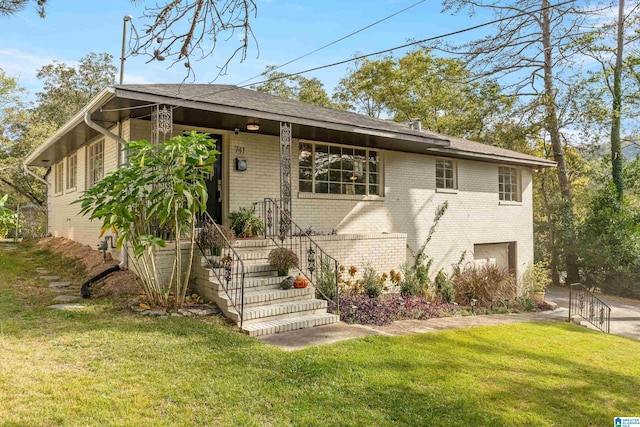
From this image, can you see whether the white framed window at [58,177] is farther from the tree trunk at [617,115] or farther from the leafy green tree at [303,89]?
the tree trunk at [617,115]

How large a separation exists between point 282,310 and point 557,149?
18.6 meters

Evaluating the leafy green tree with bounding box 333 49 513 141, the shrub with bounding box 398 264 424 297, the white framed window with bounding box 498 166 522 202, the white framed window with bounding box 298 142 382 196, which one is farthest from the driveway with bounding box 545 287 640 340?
the leafy green tree with bounding box 333 49 513 141

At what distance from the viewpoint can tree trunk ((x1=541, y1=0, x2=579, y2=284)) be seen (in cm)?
1855

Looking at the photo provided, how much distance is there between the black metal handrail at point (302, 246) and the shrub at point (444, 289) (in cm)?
350

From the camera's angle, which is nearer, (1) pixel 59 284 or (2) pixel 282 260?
(2) pixel 282 260

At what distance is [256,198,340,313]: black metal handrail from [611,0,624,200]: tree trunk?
16558 mm

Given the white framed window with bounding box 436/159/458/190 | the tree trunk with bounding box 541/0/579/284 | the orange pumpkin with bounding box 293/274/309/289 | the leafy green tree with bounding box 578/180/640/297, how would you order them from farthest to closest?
the tree trunk with bounding box 541/0/579/284 < the leafy green tree with bounding box 578/180/640/297 < the white framed window with bounding box 436/159/458/190 < the orange pumpkin with bounding box 293/274/309/289

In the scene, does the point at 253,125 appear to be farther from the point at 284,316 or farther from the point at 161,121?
the point at 284,316

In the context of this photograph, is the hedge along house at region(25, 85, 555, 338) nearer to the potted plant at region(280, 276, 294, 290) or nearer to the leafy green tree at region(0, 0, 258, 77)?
the potted plant at region(280, 276, 294, 290)

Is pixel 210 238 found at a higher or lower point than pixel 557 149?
lower

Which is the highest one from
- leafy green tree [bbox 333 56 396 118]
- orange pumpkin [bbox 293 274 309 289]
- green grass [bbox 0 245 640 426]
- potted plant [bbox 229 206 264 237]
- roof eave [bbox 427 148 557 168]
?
leafy green tree [bbox 333 56 396 118]

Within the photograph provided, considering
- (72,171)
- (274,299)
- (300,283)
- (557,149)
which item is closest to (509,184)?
(557,149)

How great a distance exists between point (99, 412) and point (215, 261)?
395 centimetres

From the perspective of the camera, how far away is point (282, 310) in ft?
20.6
